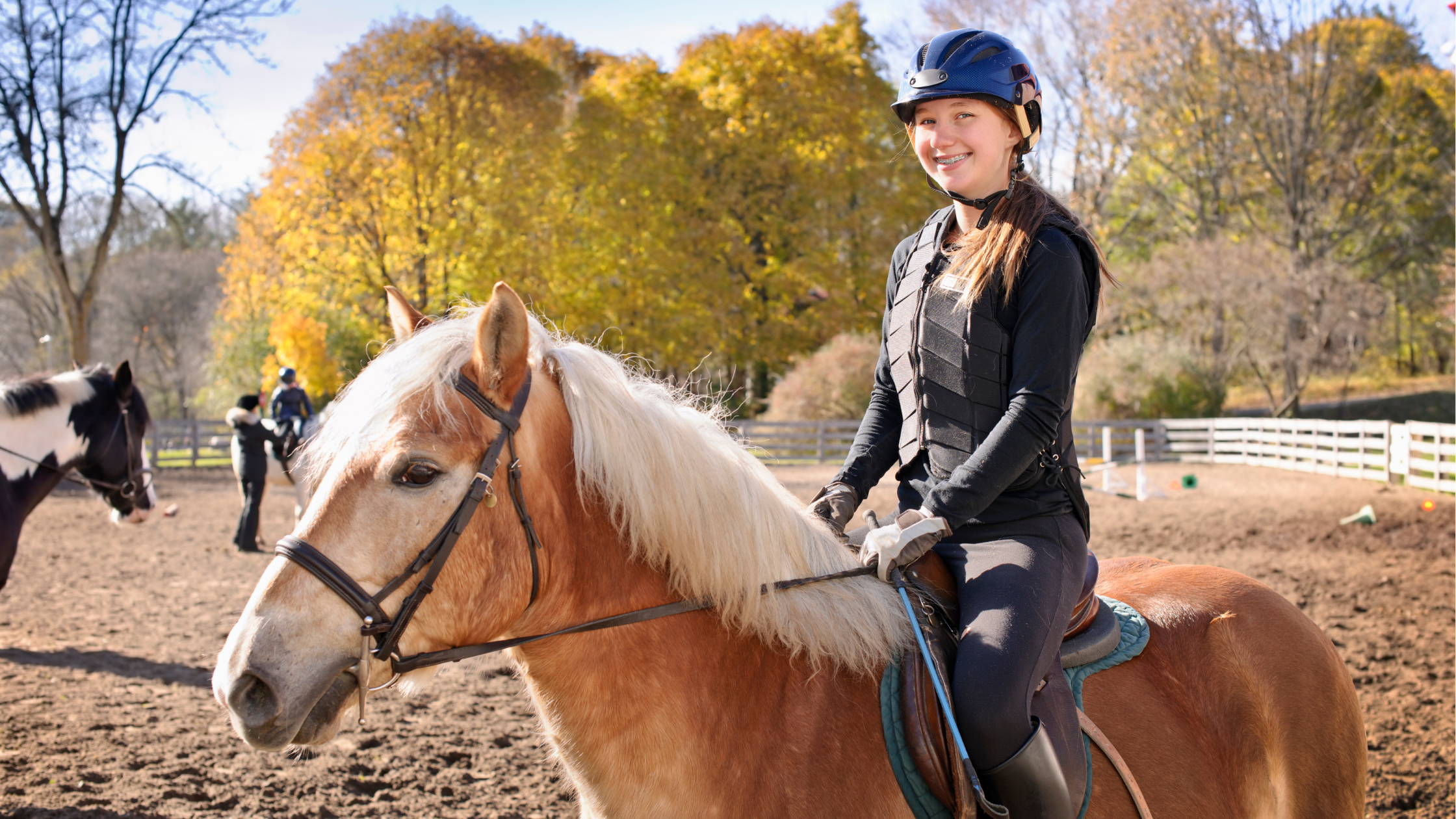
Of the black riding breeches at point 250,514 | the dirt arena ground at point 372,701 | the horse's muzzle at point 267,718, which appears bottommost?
the dirt arena ground at point 372,701

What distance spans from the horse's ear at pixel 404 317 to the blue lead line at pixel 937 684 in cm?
128

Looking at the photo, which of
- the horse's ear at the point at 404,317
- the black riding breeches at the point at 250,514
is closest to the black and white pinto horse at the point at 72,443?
the black riding breeches at the point at 250,514

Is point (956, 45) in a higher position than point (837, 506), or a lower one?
higher

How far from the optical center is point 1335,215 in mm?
25234

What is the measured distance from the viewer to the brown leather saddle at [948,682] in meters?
1.85

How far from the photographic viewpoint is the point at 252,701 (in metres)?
1.55

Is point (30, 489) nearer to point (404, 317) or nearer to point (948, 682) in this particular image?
point (404, 317)

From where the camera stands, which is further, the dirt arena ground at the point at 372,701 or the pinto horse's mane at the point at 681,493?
the dirt arena ground at the point at 372,701

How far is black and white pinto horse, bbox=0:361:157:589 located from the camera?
592cm

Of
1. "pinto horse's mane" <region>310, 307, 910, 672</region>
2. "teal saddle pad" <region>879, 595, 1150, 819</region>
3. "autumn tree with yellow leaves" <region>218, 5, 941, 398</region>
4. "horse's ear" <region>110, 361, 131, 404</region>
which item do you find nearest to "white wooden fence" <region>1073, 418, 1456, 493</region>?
"autumn tree with yellow leaves" <region>218, 5, 941, 398</region>

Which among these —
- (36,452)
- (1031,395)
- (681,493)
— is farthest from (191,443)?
(1031,395)

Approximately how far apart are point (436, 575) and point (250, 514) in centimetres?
1086

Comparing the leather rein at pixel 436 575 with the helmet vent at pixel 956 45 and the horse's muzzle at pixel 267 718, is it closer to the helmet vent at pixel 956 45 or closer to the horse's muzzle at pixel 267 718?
the horse's muzzle at pixel 267 718

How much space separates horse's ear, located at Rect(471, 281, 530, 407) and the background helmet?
44.7 inches
